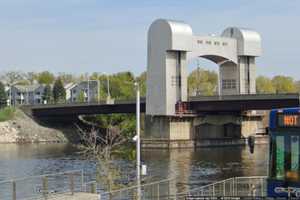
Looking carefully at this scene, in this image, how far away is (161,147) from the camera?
108 meters

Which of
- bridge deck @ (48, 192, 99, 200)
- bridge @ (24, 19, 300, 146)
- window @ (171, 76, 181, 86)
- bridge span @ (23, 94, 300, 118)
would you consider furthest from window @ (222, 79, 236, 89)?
bridge deck @ (48, 192, 99, 200)

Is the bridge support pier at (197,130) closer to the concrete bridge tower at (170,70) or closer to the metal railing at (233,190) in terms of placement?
the concrete bridge tower at (170,70)

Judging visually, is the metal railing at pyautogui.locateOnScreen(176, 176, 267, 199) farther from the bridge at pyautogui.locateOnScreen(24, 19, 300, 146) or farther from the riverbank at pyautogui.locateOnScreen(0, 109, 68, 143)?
the riverbank at pyautogui.locateOnScreen(0, 109, 68, 143)

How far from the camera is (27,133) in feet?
443

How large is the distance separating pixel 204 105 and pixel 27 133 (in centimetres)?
4135

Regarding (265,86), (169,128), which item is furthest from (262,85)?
(169,128)

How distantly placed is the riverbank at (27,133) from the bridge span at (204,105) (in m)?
3.92

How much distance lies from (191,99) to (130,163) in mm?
46104

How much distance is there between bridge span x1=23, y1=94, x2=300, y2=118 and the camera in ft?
335

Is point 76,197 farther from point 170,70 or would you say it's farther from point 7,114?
point 7,114

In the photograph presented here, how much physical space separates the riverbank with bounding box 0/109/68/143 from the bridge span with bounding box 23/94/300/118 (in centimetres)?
392

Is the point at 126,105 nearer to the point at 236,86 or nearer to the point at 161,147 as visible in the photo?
the point at 161,147

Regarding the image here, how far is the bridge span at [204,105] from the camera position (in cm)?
10219

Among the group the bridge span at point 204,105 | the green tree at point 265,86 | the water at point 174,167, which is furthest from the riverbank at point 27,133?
the green tree at point 265,86
